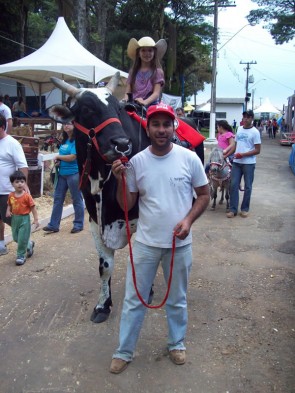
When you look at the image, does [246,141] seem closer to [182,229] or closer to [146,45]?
[146,45]

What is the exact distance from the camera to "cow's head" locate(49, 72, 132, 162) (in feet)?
10.7

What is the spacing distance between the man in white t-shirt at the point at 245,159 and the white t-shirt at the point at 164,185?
5280mm

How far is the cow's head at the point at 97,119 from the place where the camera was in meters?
3.25

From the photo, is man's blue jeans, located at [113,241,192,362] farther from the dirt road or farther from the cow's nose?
the cow's nose

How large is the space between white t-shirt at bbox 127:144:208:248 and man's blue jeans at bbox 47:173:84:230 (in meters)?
4.00

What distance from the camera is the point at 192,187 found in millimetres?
3102

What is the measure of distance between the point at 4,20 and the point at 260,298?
21524mm

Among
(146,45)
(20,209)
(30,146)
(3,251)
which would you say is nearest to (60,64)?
(30,146)

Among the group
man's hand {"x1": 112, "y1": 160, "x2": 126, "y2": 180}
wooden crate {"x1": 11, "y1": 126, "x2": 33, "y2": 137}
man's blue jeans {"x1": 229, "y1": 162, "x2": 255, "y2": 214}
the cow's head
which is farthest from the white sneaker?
wooden crate {"x1": 11, "y1": 126, "x2": 33, "y2": 137}

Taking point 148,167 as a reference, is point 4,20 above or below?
above

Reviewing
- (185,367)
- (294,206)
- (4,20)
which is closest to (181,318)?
(185,367)

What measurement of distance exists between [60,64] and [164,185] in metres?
10.7

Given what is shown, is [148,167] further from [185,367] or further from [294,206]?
[294,206]

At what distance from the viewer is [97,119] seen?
139 inches
